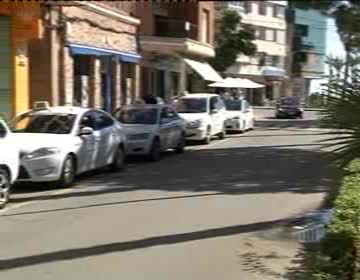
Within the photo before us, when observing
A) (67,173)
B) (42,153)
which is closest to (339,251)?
(42,153)

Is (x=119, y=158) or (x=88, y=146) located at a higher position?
(x=88, y=146)

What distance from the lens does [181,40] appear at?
1479 inches

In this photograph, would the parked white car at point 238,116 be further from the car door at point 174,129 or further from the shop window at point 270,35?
the shop window at point 270,35

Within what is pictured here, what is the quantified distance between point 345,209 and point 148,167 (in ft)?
33.6

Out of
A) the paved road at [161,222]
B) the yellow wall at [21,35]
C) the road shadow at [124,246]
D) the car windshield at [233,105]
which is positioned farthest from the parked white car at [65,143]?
the car windshield at [233,105]

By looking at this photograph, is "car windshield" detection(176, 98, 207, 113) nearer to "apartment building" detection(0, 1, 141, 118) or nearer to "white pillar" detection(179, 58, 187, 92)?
"apartment building" detection(0, 1, 141, 118)

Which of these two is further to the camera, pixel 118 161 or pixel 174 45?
pixel 174 45

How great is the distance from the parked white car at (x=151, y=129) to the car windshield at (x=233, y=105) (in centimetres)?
1039

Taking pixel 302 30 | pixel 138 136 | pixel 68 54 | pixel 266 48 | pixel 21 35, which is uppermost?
pixel 302 30

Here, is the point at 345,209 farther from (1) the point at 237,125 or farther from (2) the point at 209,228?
(1) the point at 237,125

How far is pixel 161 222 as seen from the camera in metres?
10.2

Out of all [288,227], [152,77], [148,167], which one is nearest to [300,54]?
[152,77]

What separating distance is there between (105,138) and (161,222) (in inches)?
232

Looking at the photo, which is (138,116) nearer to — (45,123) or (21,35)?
(21,35)
